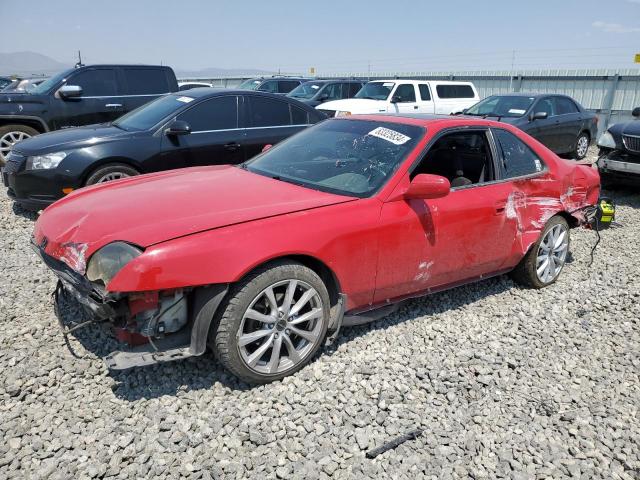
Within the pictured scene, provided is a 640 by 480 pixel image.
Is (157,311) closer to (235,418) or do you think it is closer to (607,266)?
(235,418)

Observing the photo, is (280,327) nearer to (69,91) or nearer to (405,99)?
(69,91)

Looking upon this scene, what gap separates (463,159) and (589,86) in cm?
1540

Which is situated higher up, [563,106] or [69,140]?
[563,106]

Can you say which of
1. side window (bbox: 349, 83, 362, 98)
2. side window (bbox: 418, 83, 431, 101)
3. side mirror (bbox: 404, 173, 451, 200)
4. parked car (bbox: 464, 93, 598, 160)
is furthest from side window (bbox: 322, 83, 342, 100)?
side mirror (bbox: 404, 173, 451, 200)

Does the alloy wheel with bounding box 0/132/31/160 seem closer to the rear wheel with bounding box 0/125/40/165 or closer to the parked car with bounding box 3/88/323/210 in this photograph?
the rear wheel with bounding box 0/125/40/165

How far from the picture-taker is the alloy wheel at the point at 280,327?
2.82m

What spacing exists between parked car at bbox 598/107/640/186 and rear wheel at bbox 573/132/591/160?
3.45 metres

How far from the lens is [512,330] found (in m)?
3.80

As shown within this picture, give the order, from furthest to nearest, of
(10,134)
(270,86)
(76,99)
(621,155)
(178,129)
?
1. (270,86)
2. (76,99)
3. (10,134)
4. (621,155)
5. (178,129)

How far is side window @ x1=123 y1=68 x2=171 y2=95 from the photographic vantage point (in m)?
8.83

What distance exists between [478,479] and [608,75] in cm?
1748

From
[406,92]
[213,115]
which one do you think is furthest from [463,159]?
[406,92]

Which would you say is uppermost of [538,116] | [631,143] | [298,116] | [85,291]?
[298,116]

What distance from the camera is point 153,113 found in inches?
249
